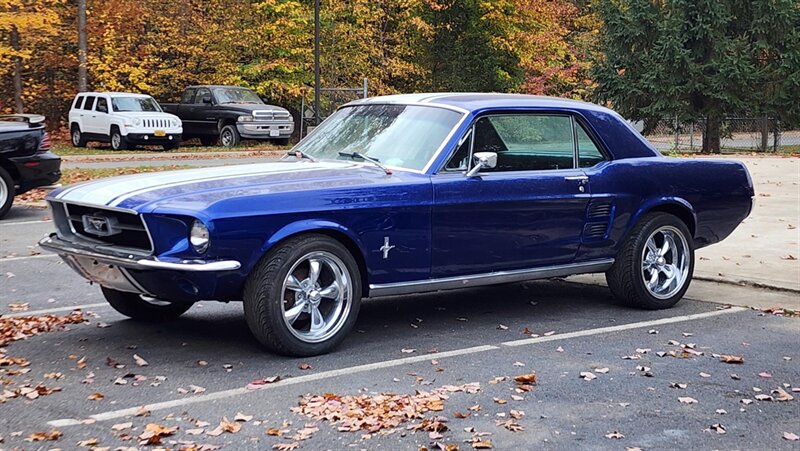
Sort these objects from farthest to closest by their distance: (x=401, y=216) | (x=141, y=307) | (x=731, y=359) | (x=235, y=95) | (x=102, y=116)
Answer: (x=235, y=95)
(x=102, y=116)
(x=141, y=307)
(x=401, y=216)
(x=731, y=359)

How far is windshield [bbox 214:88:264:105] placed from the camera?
3191 centimetres

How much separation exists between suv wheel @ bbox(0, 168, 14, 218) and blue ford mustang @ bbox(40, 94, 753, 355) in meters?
6.93

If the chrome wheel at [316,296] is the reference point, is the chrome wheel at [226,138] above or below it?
above

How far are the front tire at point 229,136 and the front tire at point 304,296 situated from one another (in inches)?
1013

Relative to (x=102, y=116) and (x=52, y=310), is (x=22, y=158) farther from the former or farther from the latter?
(x=102, y=116)

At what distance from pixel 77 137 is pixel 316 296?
89.7 ft

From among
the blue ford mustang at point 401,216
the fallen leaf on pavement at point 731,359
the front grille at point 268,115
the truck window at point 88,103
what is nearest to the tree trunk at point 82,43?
the truck window at point 88,103

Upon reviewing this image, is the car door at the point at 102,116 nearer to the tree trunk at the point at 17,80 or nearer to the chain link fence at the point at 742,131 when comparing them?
the tree trunk at the point at 17,80

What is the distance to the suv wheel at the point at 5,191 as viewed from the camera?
42.6ft

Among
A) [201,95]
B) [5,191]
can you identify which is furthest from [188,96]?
[5,191]

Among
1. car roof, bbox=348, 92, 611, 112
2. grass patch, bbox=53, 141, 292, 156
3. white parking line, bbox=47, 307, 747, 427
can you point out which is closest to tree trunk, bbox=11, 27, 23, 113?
grass patch, bbox=53, 141, 292, 156

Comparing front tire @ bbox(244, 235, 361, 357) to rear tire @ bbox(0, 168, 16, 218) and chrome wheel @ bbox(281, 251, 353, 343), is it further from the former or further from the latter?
rear tire @ bbox(0, 168, 16, 218)

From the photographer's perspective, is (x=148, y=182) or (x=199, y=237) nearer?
(x=199, y=237)

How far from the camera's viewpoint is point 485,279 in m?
6.74
